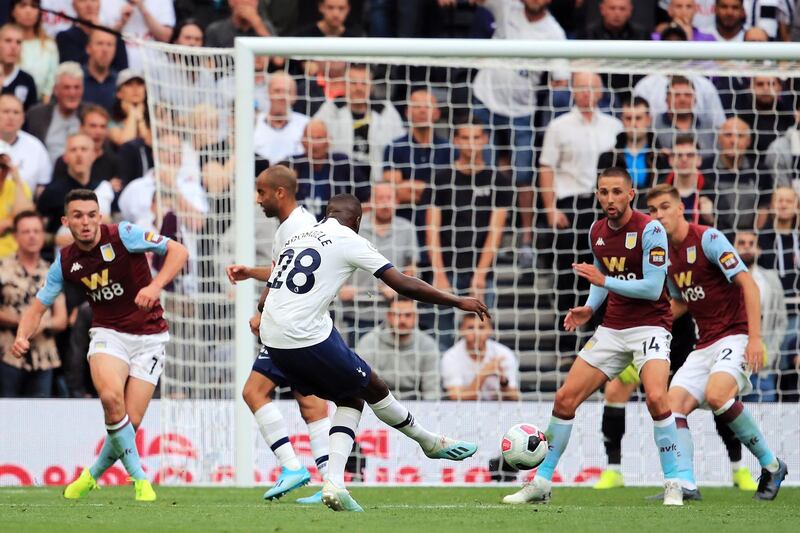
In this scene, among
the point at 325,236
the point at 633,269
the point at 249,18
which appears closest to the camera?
the point at 325,236

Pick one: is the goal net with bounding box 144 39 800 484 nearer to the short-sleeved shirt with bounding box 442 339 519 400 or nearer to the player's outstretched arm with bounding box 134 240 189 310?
the short-sleeved shirt with bounding box 442 339 519 400

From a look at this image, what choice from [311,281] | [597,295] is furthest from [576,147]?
[311,281]

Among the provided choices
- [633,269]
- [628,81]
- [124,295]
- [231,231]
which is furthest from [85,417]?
[628,81]

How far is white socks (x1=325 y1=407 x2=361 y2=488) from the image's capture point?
7223 mm

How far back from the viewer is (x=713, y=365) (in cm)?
970

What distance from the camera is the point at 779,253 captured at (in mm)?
12594

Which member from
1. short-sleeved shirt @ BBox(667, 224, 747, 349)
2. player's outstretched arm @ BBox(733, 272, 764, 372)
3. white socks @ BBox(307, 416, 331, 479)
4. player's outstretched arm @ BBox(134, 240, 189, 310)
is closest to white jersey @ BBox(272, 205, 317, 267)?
player's outstretched arm @ BBox(134, 240, 189, 310)

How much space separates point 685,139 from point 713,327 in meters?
3.66

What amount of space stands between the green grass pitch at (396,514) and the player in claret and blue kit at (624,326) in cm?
36

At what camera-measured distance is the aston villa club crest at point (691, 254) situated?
9555mm

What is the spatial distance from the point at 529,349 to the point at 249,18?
4.86 meters

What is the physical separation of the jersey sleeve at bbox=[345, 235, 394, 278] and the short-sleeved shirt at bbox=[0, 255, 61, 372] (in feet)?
20.0

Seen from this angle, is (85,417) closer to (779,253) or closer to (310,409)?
(310,409)

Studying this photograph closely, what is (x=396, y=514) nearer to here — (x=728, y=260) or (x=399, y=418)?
(x=399, y=418)
